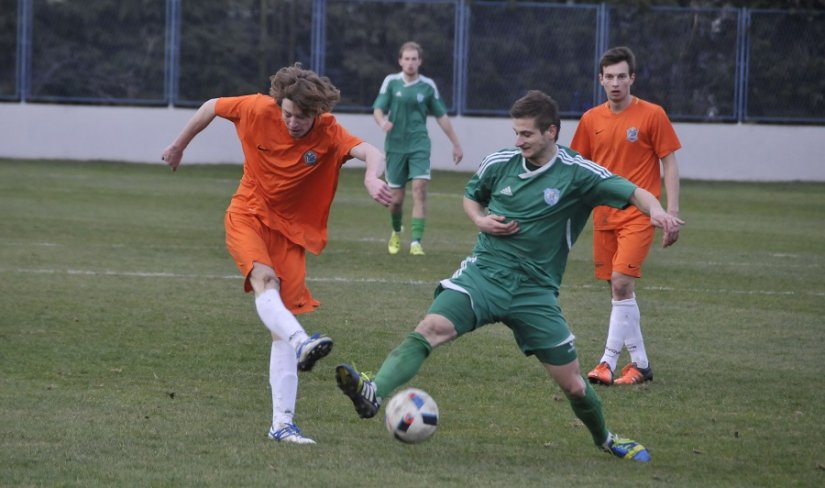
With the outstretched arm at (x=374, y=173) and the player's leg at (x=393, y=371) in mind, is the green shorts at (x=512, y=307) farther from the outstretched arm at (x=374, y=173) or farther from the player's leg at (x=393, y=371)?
the outstretched arm at (x=374, y=173)

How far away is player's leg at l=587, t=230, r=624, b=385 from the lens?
312 inches

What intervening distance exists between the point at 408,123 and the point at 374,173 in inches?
363

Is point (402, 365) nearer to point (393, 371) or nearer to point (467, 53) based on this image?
point (393, 371)

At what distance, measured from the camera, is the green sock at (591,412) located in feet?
19.4

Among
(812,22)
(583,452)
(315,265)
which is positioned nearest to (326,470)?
(583,452)

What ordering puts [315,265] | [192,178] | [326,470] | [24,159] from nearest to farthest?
[326,470] < [315,265] < [192,178] < [24,159]

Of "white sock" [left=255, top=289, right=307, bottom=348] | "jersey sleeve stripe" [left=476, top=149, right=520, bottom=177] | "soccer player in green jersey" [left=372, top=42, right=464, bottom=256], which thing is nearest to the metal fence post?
"soccer player in green jersey" [left=372, top=42, right=464, bottom=256]

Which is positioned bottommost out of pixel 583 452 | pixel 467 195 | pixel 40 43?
pixel 583 452

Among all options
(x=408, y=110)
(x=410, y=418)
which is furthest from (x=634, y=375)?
(x=408, y=110)

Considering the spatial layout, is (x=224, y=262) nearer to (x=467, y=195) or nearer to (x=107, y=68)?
(x=467, y=195)

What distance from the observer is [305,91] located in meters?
6.03

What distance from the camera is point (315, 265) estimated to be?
524 inches

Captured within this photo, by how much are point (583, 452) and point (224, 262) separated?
306 inches

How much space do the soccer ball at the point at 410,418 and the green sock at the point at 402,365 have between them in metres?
0.08
